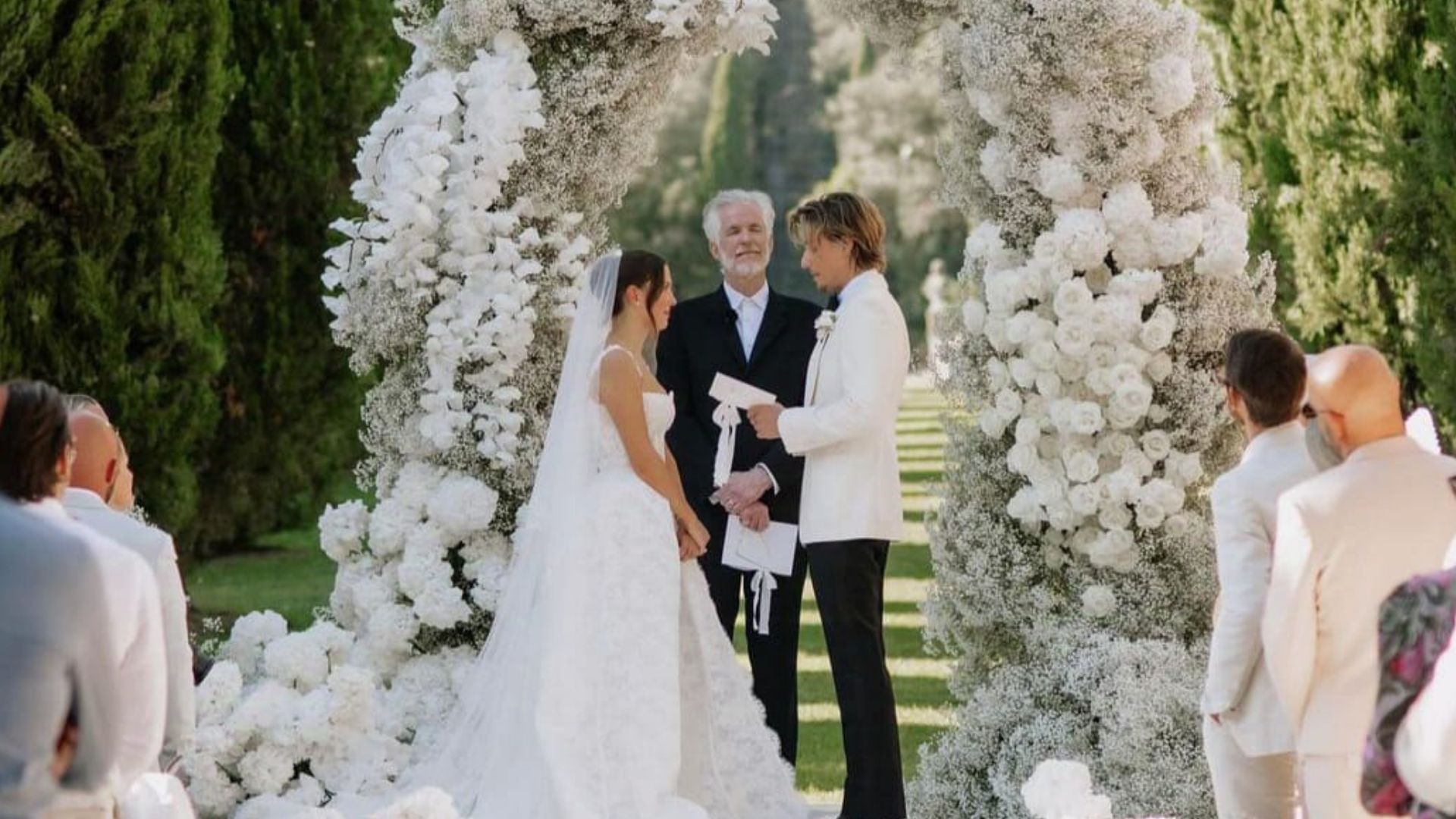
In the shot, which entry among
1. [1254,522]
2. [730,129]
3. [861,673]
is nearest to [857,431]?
[861,673]

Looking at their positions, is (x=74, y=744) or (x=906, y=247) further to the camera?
(x=906, y=247)

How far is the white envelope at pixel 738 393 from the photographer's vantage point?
6.61m

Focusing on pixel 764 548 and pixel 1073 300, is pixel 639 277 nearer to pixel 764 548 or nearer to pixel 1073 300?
pixel 764 548

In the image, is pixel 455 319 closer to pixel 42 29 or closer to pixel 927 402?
pixel 42 29

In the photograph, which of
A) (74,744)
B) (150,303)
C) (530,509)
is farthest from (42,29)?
(74,744)

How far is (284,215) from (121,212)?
2559mm

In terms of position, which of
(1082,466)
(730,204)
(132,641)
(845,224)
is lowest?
(132,641)

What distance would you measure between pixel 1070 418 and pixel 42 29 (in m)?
5.17

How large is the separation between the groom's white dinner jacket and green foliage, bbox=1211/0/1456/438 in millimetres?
2985

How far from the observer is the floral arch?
6621mm

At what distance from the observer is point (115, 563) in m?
3.59

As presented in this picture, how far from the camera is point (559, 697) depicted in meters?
6.23

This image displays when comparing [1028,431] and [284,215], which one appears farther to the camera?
[284,215]

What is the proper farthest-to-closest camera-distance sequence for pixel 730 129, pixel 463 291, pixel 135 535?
A: pixel 730 129 → pixel 463 291 → pixel 135 535
